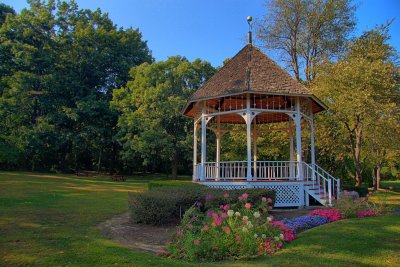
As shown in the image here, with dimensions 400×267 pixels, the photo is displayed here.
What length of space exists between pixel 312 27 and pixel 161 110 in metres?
14.5

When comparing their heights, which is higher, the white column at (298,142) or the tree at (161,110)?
the tree at (161,110)

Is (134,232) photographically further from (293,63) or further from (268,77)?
(293,63)

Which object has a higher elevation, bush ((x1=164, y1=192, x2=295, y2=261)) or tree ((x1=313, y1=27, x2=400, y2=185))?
tree ((x1=313, y1=27, x2=400, y2=185))

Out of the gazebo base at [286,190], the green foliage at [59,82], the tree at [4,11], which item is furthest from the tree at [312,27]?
the tree at [4,11]

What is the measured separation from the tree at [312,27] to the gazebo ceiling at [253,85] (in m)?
10.7

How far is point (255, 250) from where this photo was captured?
6.07m

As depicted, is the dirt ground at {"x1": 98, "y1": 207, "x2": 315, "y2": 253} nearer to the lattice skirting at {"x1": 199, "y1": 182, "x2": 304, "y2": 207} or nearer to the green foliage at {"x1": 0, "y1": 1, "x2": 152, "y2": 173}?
the lattice skirting at {"x1": 199, "y1": 182, "x2": 304, "y2": 207}

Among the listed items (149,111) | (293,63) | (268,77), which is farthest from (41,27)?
(268,77)

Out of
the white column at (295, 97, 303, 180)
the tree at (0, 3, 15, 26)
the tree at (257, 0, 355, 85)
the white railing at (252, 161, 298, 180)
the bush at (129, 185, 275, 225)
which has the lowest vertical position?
the bush at (129, 185, 275, 225)

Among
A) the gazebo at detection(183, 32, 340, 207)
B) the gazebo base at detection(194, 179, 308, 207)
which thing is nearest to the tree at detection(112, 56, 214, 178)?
the gazebo at detection(183, 32, 340, 207)

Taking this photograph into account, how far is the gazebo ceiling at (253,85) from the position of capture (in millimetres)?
13453

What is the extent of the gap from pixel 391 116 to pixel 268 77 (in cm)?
766

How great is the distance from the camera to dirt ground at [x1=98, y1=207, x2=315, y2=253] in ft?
24.4

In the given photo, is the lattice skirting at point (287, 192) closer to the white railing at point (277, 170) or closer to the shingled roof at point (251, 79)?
the white railing at point (277, 170)
